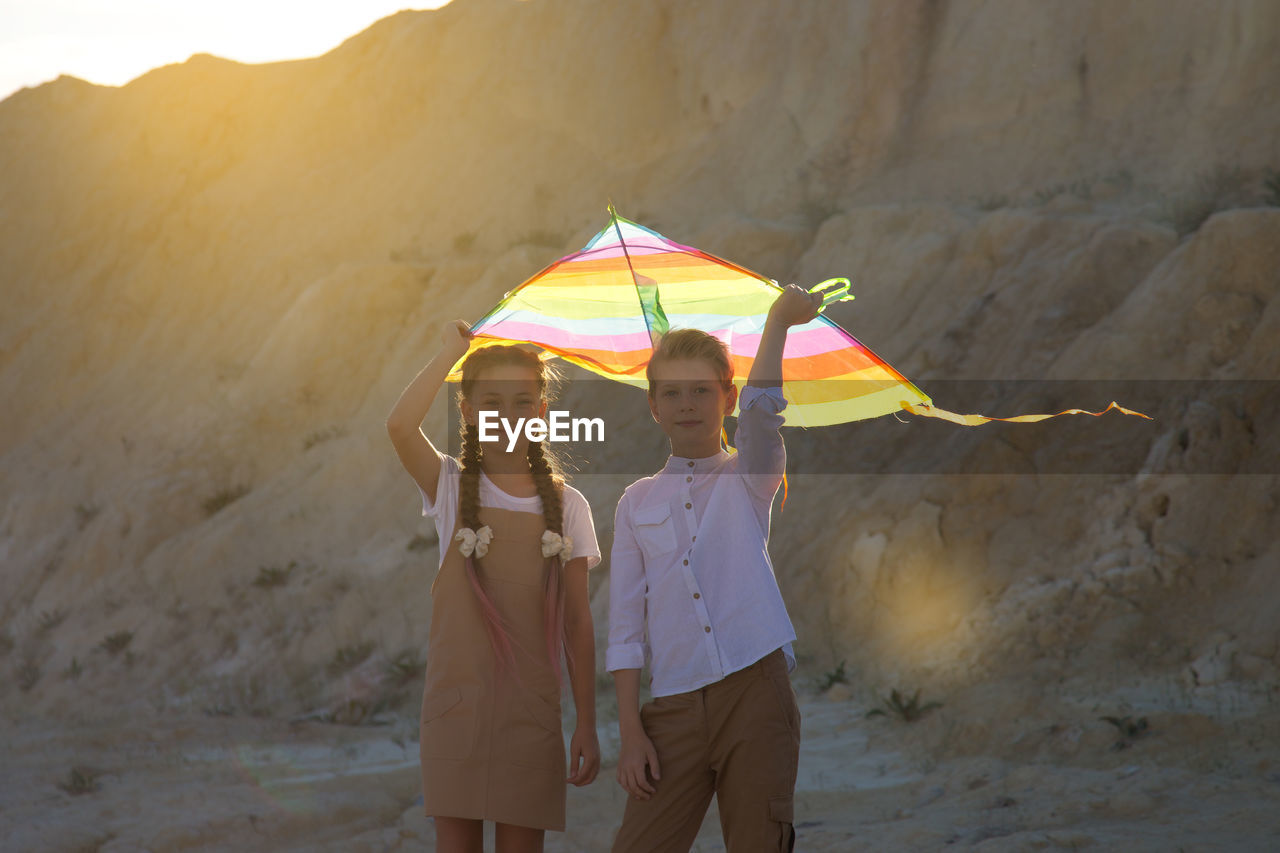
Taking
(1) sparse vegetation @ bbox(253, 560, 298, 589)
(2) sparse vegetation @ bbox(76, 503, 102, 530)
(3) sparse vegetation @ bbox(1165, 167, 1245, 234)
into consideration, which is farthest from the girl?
(2) sparse vegetation @ bbox(76, 503, 102, 530)

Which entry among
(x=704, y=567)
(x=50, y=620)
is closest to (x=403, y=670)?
(x=50, y=620)

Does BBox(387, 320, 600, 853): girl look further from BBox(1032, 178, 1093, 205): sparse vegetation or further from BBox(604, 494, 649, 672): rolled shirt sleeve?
BBox(1032, 178, 1093, 205): sparse vegetation

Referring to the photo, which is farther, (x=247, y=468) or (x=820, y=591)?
(x=247, y=468)

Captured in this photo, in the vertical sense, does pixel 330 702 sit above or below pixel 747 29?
below

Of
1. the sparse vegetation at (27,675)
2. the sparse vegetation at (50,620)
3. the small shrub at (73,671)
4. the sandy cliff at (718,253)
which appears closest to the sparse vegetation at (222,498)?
the sandy cliff at (718,253)

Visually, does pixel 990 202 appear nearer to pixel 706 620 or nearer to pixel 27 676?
pixel 706 620

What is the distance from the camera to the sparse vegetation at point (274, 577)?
13.4 m

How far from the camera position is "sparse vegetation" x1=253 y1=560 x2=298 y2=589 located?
44.0 feet

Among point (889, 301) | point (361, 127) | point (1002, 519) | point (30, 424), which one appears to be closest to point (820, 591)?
point (1002, 519)

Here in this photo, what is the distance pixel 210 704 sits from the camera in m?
11.0

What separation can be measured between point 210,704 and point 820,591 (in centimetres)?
587

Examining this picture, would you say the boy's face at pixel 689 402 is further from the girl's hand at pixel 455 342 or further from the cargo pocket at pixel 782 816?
the cargo pocket at pixel 782 816

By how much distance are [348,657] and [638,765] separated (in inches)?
354

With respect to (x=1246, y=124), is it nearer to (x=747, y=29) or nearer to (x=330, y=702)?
(x=747, y=29)
